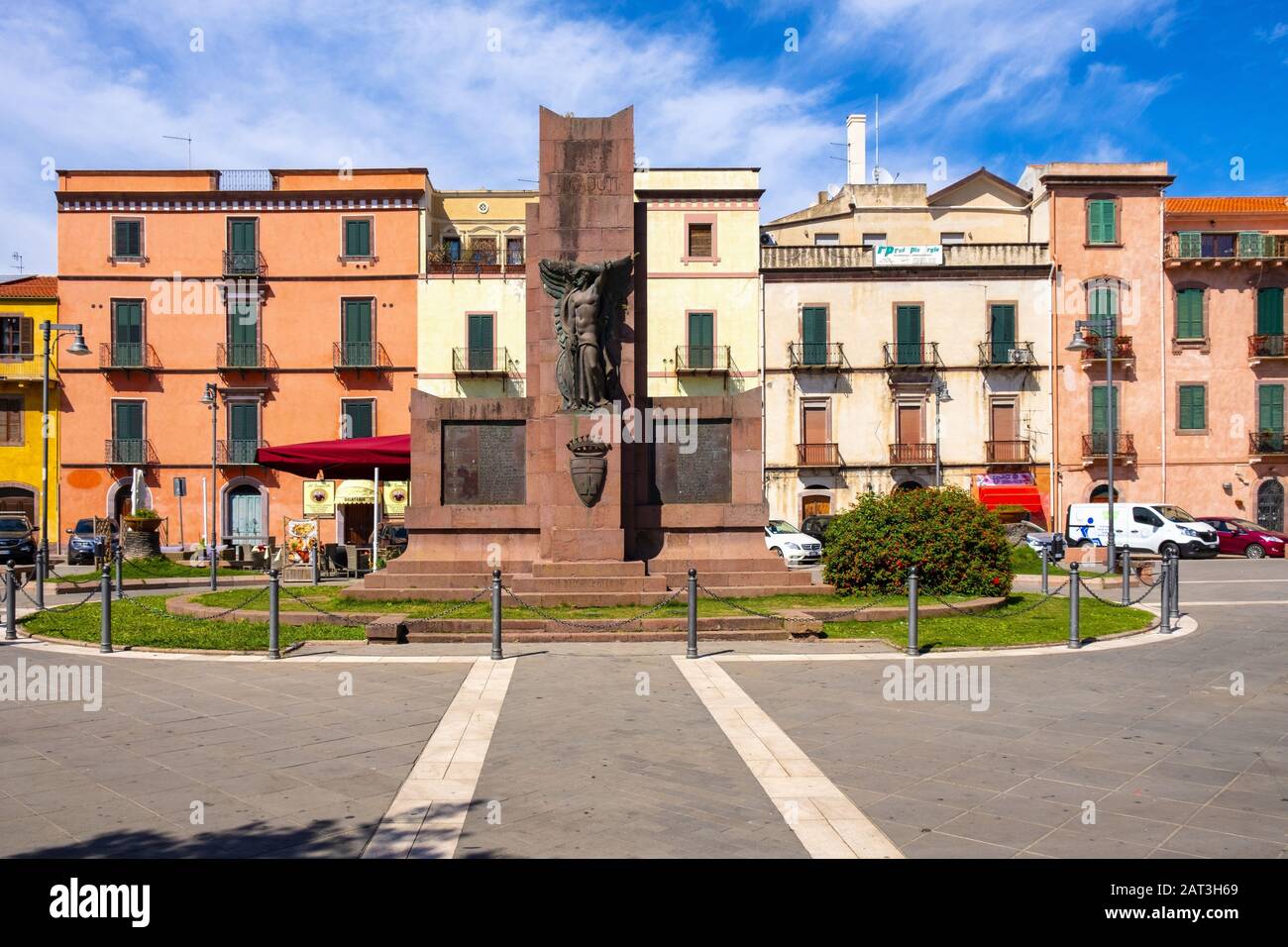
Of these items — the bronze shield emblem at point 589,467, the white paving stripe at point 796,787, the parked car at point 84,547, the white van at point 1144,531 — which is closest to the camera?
the white paving stripe at point 796,787

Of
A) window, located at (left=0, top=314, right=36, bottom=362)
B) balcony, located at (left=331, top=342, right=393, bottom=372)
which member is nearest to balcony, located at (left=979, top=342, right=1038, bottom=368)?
balcony, located at (left=331, top=342, right=393, bottom=372)

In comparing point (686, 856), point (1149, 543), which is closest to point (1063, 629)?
point (686, 856)

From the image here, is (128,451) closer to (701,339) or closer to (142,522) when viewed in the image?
(142,522)

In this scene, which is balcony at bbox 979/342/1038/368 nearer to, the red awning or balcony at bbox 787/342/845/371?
balcony at bbox 787/342/845/371

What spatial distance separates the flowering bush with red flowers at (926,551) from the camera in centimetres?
1463

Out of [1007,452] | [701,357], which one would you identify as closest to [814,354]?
[701,357]

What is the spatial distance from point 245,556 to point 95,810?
938 inches

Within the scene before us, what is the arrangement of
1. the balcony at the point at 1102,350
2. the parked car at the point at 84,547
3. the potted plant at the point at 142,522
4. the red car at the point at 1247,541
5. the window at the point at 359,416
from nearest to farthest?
the potted plant at the point at 142,522 → the parked car at the point at 84,547 → the red car at the point at 1247,541 → the balcony at the point at 1102,350 → the window at the point at 359,416

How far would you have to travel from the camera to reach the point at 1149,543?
2869 centimetres

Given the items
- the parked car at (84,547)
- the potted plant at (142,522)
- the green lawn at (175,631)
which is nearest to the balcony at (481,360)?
the parked car at (84,547)

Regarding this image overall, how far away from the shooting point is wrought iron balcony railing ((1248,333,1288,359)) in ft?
121

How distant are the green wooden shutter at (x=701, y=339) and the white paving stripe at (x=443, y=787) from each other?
29.2 meters

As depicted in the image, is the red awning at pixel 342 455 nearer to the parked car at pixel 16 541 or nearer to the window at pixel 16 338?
the parked car at pixel 16 541

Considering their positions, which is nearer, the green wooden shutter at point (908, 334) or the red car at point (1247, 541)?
the red car at point (1247, 541)
